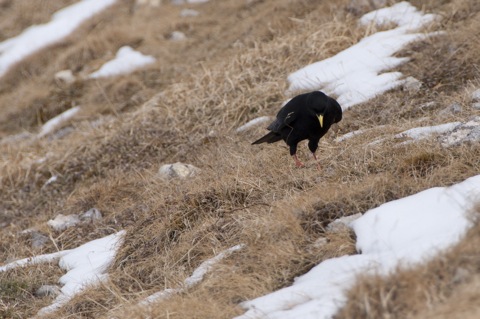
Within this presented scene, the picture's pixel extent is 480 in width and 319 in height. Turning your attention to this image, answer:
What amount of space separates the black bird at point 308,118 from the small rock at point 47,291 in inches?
92.1

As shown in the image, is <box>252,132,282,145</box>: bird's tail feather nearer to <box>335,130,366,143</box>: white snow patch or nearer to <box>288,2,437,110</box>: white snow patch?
<box>335,130,366,143</box>: white snow patch

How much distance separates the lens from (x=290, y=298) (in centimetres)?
367

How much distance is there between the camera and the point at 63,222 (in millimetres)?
7203

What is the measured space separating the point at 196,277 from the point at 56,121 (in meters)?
7.82

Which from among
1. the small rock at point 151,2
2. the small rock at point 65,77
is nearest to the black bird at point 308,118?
the small rock at point 65,77

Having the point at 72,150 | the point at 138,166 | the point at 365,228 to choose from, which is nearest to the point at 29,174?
the point at 72,150

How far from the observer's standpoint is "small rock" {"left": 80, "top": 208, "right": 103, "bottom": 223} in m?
7.10

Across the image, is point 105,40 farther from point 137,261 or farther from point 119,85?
point 137,261

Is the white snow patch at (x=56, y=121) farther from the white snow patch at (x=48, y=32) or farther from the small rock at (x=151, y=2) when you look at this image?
the small rock at (x=151, y=2)

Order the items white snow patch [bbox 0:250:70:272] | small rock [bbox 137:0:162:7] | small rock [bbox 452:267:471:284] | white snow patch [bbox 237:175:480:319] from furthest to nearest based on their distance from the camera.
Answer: small rock [bbox 137:0:162:7]
white snow patch [bbox 0:250:70:272]
white snow patch [bbox 237:175:480:319]
small rock [bbox 452:267:471:284]

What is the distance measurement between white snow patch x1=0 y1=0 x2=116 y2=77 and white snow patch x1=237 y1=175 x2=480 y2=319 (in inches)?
479

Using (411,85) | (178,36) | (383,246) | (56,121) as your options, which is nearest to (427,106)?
(411,85)

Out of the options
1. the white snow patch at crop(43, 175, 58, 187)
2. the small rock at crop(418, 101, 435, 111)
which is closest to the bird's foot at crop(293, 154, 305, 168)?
the small rock at crop(418, 101, 435, 111)

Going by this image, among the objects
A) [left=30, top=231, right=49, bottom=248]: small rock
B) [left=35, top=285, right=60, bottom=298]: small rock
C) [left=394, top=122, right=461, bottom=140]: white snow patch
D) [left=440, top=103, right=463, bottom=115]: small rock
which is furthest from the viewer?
[left=30, top=231, right=49, bottom=248]: small rock
